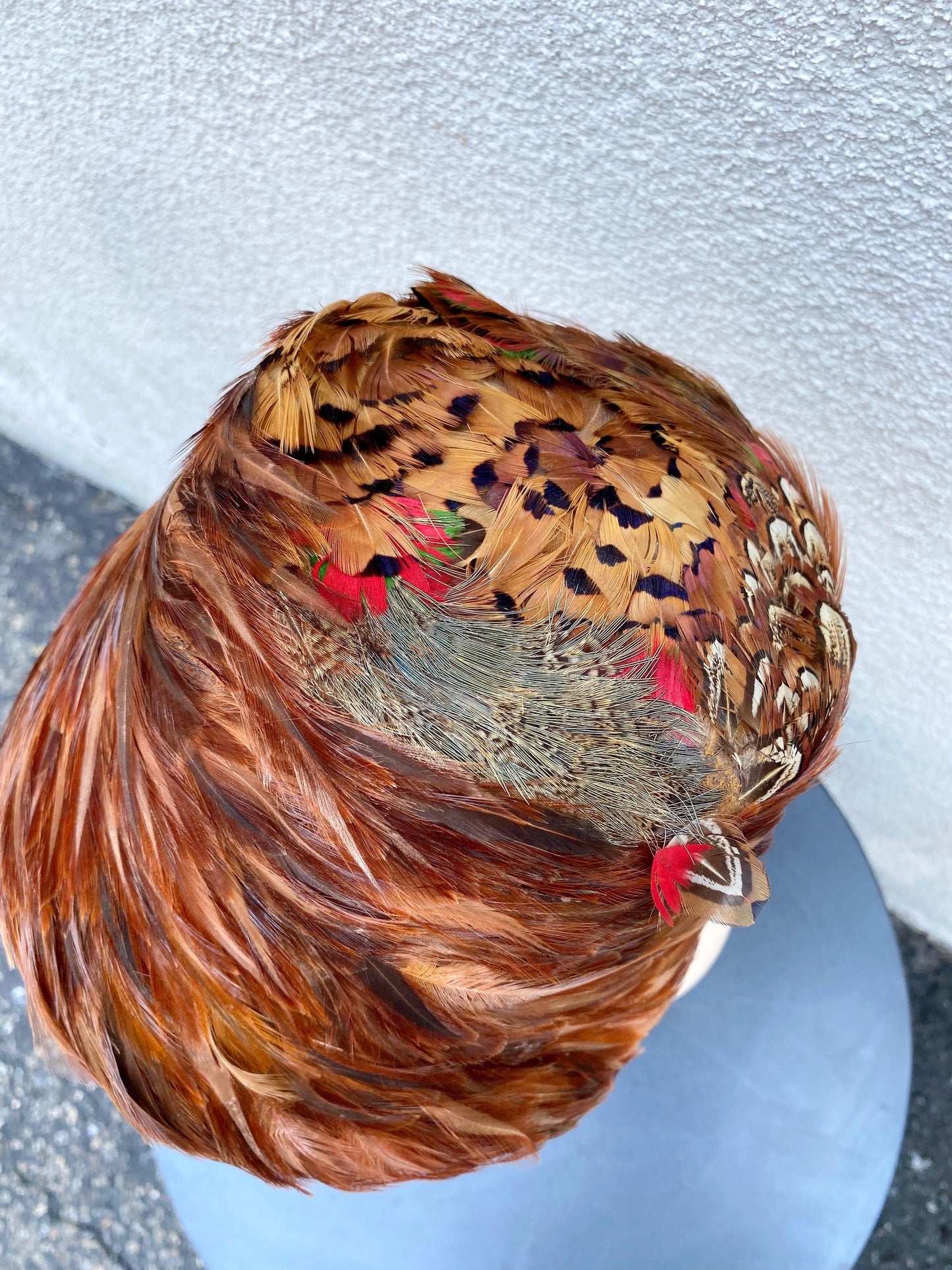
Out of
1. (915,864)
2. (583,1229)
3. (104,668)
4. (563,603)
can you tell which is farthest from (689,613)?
(915,864)

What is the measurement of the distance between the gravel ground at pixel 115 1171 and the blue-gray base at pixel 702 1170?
546 millimetres

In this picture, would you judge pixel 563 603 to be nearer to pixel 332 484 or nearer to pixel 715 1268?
pixel 332 484

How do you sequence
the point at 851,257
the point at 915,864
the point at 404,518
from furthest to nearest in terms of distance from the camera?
the point at 915,864 → the point at 851,257 → the point at 404,518

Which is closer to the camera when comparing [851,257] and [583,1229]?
[851,257]

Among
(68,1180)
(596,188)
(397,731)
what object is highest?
(596,188)

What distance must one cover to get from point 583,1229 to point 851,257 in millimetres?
904

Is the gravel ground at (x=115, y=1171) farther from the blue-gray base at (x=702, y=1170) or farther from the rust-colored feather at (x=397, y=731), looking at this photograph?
the rust-colored feather at (x=397, y=731)

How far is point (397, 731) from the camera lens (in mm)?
422

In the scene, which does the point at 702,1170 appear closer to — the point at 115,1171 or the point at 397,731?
the point at 397,731

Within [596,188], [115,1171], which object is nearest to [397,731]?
[596,188]

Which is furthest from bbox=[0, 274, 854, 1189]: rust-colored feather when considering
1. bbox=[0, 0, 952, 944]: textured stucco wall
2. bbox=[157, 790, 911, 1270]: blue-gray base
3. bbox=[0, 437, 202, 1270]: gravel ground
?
bbox=[0, 437, 202, 1270]: gravel ground

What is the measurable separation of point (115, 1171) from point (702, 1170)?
0.97 m

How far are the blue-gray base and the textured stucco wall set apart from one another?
1.22 ft

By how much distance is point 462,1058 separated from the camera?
0.51 metres
